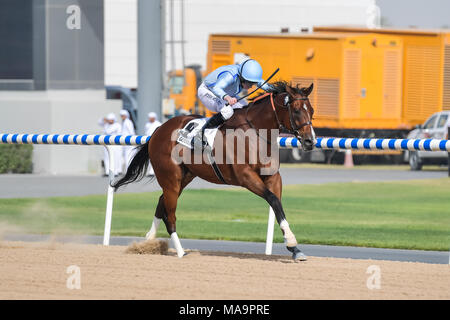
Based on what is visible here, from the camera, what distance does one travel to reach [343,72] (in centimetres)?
3058

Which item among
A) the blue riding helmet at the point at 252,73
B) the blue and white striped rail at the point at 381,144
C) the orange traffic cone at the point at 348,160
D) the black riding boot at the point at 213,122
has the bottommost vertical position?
the orange traffic cone at the point at 348,160

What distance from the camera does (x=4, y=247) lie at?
11.5m

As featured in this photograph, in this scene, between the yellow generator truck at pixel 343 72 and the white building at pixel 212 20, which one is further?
the white building at pixel 212 20

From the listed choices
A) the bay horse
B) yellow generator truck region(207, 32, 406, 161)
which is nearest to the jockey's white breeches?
the bay horse

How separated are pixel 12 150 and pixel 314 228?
37.5 feet

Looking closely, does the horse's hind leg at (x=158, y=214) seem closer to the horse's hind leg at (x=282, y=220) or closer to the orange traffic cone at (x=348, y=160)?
the horse's hind leg at (x=282, y=220)

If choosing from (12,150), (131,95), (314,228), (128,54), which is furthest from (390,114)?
(128,54)

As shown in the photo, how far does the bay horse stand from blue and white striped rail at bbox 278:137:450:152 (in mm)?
808

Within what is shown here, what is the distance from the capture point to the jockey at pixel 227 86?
9820mm

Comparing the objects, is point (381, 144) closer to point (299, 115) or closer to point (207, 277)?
point (299, 115)

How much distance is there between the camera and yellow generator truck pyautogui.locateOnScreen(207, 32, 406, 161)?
30578 millimetres

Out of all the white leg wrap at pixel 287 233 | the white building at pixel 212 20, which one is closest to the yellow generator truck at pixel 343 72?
the white building at pixel 212 20

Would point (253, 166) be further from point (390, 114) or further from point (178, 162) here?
point (390, 114)

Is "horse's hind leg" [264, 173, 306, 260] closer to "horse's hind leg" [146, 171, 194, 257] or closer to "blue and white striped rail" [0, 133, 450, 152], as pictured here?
"blue and white striped rail" [0, 133, 450, 152]
